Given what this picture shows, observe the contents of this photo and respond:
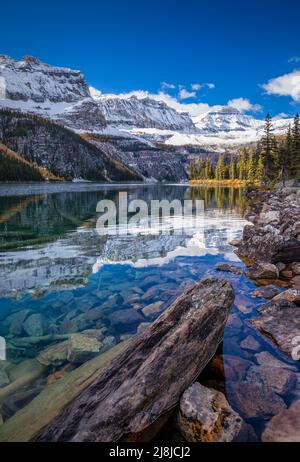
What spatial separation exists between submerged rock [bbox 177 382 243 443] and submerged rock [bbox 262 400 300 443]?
1.67 feet

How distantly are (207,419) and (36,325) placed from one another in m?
5.76

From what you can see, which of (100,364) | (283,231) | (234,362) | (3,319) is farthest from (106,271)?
(283,231)

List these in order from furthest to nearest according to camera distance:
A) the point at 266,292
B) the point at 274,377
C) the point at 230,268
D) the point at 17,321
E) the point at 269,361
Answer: the point at 230,268 < the point at 266,292 < the point at 17,321 < the point at 269,361 < the point at 274,377

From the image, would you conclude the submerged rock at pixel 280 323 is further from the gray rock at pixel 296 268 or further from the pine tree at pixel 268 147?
the pine tree at pixel 268 147

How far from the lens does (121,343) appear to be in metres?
7.50

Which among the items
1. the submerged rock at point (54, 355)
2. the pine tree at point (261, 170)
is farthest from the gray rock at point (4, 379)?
the pine tree at point (261, 170)

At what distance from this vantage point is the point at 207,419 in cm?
462

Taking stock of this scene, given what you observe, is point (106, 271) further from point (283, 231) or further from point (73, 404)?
point (283, 231)

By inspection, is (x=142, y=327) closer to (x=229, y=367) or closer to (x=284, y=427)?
(x=229, y=367)

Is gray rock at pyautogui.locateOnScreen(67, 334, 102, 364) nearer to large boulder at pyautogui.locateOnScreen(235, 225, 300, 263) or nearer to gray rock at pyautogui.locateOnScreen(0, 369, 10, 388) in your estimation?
gray rock at pyautogui.locateOnScreen(0, 369, 10, 388)

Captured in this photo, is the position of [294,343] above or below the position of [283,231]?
below

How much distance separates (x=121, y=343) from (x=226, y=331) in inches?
112

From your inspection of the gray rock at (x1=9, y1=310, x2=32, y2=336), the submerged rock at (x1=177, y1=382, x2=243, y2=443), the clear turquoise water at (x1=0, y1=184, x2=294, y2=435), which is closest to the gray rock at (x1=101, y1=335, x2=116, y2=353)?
the clear turquoise water at (x1=0, y1=184, x2=294, y2=435)

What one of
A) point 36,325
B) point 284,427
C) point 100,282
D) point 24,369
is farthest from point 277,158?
point 24,369
